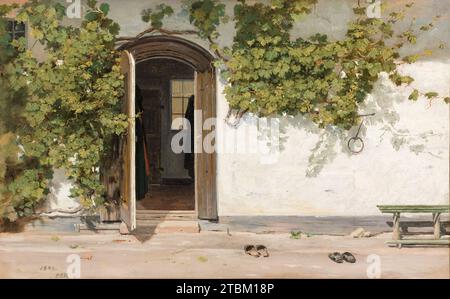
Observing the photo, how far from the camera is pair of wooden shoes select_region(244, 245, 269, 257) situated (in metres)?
6.39

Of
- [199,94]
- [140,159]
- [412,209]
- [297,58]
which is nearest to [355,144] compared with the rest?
[412,209]

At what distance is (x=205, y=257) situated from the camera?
6250 mm

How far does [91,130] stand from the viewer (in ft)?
23.3

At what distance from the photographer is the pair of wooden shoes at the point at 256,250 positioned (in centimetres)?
639

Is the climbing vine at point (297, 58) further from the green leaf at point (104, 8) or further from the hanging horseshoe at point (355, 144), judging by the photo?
the green leaf at point (104, 8)

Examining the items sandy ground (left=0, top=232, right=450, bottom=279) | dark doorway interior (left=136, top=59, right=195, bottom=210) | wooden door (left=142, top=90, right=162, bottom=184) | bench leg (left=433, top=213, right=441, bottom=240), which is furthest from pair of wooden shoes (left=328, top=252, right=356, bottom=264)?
wooden door (left=142, top=90, right=162, bottom=184)

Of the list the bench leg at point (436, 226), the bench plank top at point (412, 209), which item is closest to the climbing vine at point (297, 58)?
the bench plank top at point (412, 209)

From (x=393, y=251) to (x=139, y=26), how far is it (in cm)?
405

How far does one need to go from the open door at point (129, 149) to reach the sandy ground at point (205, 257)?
415 millimetres

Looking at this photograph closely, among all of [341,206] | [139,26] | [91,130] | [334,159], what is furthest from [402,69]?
[91,130]

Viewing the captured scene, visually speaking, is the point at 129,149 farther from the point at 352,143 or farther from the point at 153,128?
the point at 153,128

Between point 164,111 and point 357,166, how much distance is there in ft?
16.2

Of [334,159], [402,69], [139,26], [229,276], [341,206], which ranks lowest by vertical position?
[229,276]

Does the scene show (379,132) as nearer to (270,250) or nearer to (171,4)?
(270,250)
